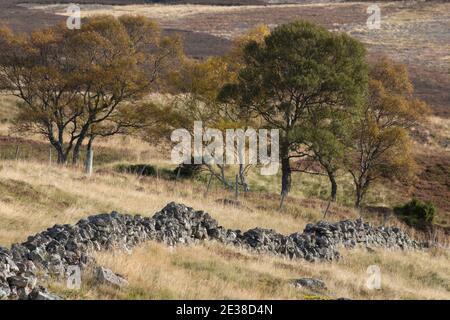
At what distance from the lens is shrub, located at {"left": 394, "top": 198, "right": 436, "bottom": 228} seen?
46.6 meters

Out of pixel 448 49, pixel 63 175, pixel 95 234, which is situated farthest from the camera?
pixel 448 49

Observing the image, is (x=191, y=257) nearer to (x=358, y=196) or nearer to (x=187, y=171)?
(x=358, y=196)

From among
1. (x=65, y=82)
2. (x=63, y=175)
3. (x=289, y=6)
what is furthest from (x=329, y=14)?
(x=63, y=175)

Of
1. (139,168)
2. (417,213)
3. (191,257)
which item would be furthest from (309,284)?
(139,168)

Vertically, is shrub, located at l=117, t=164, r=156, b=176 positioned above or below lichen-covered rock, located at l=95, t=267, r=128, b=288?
below

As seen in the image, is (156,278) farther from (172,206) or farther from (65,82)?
(65,82)

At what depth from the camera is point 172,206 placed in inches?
925

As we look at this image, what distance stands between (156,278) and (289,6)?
163958mm

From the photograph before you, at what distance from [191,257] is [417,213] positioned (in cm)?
3189
